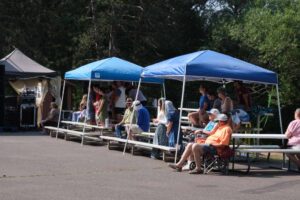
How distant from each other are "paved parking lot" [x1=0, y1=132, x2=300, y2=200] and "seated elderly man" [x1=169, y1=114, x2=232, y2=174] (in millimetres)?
291

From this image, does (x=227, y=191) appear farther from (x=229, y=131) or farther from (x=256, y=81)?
(x=256, y=81)

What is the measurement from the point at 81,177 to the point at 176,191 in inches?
91.2

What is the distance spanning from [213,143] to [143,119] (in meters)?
4.62

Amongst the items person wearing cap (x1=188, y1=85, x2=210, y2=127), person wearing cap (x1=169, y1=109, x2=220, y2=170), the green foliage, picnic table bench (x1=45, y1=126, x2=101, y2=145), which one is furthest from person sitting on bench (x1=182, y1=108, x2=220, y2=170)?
the green foliage

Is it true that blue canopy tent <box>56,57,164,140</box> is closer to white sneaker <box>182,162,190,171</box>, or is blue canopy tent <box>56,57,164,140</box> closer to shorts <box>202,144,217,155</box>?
white sneaker <box>182,162,190,171</box>

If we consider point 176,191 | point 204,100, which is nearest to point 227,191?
point 176,191

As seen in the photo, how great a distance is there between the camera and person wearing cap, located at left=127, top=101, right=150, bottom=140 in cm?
1678

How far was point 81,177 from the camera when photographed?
11.8m

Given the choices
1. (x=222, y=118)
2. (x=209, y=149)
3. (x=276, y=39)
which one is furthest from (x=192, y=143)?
(x=276, y=39)

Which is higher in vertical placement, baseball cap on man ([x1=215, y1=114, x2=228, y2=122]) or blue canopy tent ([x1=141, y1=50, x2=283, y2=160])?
blue canopy tent ([x1=141, y1=50, x2=283, y2=160])

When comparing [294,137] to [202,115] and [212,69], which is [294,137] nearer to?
[212,69]

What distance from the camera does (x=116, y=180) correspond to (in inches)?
452

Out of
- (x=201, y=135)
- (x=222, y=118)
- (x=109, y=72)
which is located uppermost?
(x=109, y=72)

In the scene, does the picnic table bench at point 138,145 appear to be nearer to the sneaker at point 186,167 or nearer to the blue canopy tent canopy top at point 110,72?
the sneaker at point 186,167
